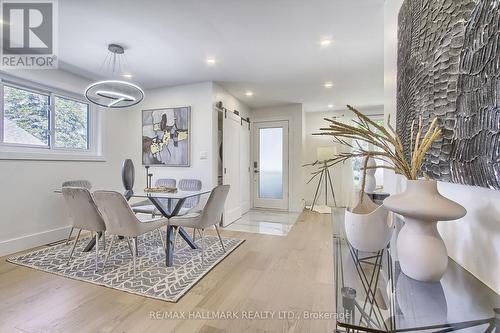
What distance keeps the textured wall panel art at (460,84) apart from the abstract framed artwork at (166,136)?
139 inches

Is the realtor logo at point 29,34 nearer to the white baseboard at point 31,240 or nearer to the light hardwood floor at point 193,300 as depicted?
the white baseboard at point 31,240

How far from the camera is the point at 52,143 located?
11.3 feet

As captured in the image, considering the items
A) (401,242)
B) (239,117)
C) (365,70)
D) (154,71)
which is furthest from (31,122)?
(365,70)

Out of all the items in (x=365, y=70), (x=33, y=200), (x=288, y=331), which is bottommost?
(x=288, y=331)

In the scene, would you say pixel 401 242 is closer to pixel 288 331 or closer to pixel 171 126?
pixel 288 331

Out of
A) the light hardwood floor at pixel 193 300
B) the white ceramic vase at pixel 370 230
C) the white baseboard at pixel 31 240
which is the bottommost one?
the light hardwood floor at pixel 193 300

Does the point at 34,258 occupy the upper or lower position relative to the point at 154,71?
lower

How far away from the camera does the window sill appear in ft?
9.53

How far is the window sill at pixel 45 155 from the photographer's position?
9.53 ft

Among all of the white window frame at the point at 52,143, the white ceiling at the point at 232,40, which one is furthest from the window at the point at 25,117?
the white ceiling at the point at 232,40

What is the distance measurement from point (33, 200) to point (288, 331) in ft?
12.1

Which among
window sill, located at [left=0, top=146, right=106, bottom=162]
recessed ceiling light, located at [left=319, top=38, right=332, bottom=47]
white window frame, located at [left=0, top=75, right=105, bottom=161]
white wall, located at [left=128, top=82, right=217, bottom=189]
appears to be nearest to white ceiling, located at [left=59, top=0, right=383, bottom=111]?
recessed ceiling light, located at [left=319, top=38, right=332, bottom=47]

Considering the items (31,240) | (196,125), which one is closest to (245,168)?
(196,125)

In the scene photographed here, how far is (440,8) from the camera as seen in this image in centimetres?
86
